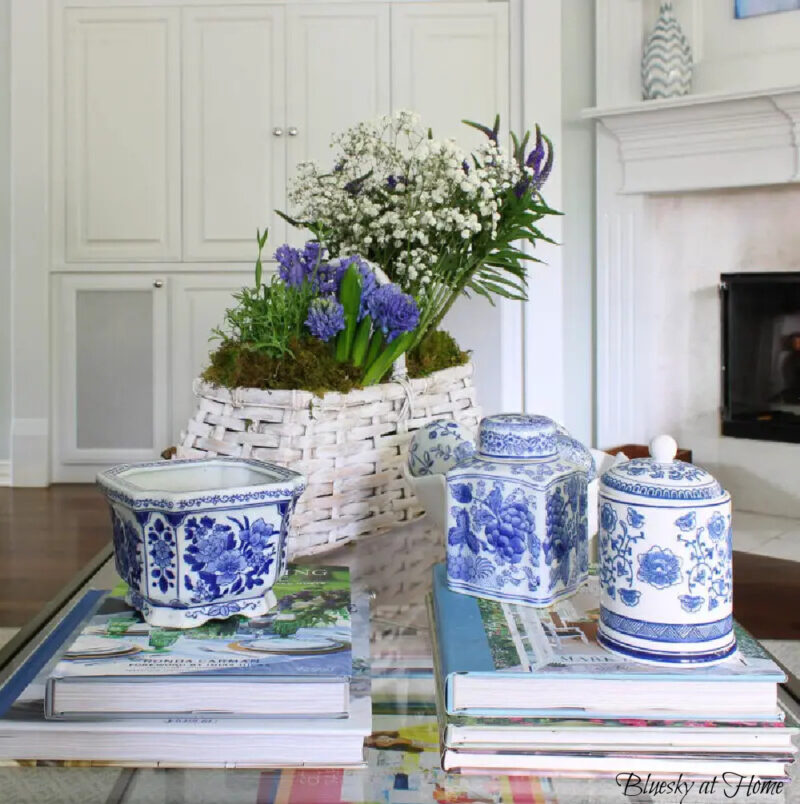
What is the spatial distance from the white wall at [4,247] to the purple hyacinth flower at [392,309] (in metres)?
2.81

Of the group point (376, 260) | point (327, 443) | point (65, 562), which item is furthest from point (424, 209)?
point (65, 562)

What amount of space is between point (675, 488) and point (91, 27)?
334cm

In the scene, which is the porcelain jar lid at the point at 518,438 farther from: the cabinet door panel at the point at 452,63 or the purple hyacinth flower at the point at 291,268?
the cabinet door panel at the point at 452,63

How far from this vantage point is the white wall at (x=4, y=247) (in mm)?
3457

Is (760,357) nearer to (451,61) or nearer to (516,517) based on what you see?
(451,61)

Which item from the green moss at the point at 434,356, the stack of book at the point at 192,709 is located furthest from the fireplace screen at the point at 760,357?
the stack of book at the point at 192,709

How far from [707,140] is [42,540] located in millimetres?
2313

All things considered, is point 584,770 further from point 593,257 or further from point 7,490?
point 7,490

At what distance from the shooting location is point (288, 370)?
1.04m

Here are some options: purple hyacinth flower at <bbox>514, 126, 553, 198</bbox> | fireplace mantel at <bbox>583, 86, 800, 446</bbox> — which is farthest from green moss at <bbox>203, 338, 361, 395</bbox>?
fireplace mantel at <bbox>583, 86, 800, 446</bbox>

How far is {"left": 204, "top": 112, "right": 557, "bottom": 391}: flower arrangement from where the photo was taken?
3.43 feet

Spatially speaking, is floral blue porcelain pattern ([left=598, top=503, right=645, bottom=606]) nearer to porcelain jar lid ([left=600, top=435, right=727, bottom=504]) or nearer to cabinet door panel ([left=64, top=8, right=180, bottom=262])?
porcelain jar lid ([left=600, top=435, right=727, bottom=504])

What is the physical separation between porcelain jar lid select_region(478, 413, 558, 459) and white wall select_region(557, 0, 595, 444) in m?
2.69

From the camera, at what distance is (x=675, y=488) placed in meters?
0.63
